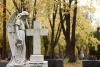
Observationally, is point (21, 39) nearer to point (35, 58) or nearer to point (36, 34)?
point (36, 34)

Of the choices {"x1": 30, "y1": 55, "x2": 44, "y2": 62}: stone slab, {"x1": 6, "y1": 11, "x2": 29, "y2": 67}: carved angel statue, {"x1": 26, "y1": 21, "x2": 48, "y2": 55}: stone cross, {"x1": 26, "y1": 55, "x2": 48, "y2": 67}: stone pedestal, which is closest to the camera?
{"x1": 26, "y1": 55, "x2": 48, "y2": 67}: stone pedestal

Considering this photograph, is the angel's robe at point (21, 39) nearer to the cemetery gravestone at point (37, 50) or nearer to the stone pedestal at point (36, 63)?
the cemetery gravestone at point (37, 50)

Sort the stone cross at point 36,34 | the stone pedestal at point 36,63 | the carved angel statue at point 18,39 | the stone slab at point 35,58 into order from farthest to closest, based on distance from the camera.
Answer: the carved angel statue at point 18,39 < the stone cross at point 36,34 < the stone slab at point 35,58 < the stone pedestal at point 36,63

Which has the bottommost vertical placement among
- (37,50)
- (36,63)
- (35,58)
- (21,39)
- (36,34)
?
(36,63)

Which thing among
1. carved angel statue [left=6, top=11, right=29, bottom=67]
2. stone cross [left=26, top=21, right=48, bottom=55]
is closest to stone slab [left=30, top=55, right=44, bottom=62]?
stone cross [left=26, top=21, right=48, bottom=55]

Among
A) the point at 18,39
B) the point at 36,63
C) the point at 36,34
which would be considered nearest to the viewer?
the point at 36,63

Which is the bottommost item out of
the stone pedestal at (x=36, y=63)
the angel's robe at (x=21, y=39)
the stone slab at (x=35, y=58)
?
the stone pedestal at (x=36, y=63)

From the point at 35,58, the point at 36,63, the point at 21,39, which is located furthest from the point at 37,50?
the point at 21,39

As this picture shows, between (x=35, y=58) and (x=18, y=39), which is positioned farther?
(x=18, y=39)

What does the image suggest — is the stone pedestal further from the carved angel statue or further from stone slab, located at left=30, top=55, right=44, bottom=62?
the carved angel statue

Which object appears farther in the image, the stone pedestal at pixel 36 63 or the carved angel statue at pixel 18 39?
the carved angel statue at pixel 18 39

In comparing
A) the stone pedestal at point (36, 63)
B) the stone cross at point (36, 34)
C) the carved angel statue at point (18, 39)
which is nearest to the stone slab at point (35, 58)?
the stone pedestal at point (36, 63)

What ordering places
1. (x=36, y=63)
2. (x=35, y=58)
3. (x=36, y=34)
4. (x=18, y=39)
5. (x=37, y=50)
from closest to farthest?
(x=36, y=63) < (x=35, y=58) < (x=37, y=50) < (x=36, y=34) < (x=18, y=39)

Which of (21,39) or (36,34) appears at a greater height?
(36,34)
